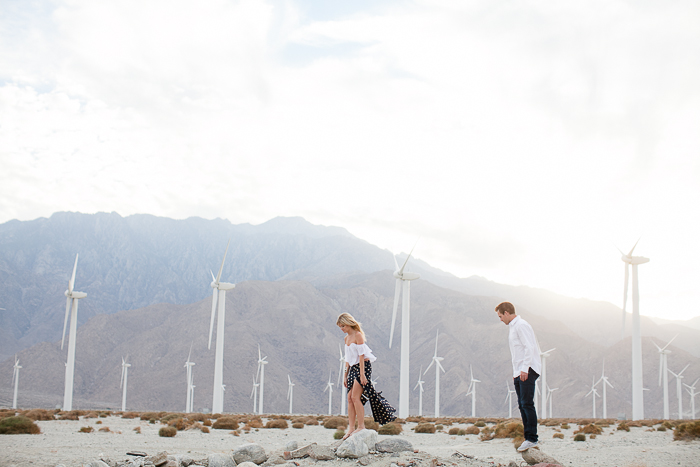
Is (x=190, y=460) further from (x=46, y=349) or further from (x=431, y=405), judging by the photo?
(x=46, y=349)

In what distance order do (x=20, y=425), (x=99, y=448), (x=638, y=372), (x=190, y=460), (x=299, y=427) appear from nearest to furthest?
(x=190, y=460)
(x=99, y=448)
(x=20, y=425)
(x=299, y=427)
(x=638, y=372)

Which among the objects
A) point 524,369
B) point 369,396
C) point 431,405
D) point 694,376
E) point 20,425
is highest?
point 524,369

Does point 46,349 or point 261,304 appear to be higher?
point 261,304

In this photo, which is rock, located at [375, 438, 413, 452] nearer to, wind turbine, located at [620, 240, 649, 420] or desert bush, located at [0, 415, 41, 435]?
desert bush, located at [0, 415, 41, 435]

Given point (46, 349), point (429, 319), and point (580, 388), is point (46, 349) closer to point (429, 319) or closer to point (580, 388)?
point (429, 319)

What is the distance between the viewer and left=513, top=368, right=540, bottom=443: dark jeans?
9602 millimetres

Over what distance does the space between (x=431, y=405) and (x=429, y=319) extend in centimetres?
4779

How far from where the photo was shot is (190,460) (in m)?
10.4

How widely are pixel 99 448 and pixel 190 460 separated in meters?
4.56

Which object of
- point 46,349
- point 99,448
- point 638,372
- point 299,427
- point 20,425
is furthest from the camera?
point 46,349

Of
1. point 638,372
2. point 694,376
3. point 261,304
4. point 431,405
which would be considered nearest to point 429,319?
point 431,405

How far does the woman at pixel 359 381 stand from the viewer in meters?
10.6

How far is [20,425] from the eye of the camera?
55.6 ft

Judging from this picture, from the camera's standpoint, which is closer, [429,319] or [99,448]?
[99,448]
